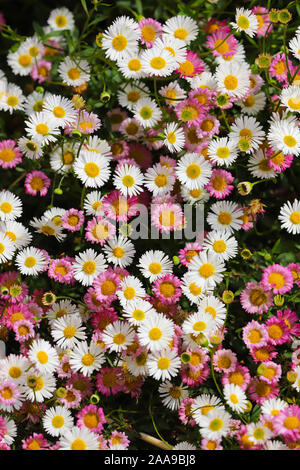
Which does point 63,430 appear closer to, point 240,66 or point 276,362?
point 276,362

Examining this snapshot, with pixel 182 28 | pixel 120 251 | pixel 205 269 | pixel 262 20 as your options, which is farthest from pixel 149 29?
pixel 205 269

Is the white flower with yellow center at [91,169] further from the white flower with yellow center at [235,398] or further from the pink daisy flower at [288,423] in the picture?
the pink daisy flower at [288,423]

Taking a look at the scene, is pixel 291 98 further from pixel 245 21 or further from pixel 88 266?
pixel 88 266

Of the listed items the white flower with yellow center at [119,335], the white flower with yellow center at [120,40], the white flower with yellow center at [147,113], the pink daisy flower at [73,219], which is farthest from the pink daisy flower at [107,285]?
the white flower with yellow center at [120,40]

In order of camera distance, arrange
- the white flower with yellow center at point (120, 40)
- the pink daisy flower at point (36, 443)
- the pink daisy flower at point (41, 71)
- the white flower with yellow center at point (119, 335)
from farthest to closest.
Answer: the pink daisy flower at point (41, 71)
the white flower with yellow center at point (120, 40)
the white flower with yellow center at point (119, 335)
the pink daisy flower at point (36, 443)

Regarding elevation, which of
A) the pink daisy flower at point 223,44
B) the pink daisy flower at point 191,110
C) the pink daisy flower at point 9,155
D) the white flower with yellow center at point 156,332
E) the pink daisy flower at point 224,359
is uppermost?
the pink daisy flower at point 223,44

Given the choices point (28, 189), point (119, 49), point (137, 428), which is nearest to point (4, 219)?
point (28, 189)
